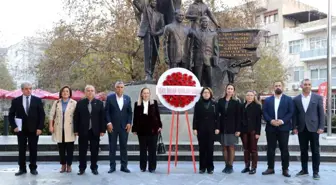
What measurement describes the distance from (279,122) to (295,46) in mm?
35857

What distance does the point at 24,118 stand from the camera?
277 inches

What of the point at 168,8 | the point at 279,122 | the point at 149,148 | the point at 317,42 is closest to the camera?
the point at 279,122

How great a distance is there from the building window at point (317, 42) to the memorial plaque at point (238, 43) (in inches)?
1129

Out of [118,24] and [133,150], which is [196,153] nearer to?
[133,150]

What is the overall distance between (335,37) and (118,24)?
24031 mm

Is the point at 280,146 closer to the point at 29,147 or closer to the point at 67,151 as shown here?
the point at 67,151

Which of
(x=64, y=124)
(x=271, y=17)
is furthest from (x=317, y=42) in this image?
(x=64, y=124)

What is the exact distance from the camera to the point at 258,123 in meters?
7.28

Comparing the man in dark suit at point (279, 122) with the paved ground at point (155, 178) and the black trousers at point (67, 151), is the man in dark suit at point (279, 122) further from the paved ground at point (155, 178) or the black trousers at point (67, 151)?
the black trousers at point (67, 151)

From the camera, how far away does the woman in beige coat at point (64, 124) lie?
715 cm

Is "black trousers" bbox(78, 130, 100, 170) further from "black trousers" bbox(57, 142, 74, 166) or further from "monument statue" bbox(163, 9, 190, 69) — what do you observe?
"monument statue" bbox(163, 9, 190, 69)

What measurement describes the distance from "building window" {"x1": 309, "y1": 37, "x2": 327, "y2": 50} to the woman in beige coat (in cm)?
3448

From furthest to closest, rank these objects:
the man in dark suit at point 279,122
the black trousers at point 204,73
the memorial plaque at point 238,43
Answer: the memorial plaque at point 238,43
the black trousers at point 204,73
the man in dark suit at point 279,122

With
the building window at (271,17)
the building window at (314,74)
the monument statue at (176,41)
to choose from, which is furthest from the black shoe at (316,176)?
the building window at (271,17)
